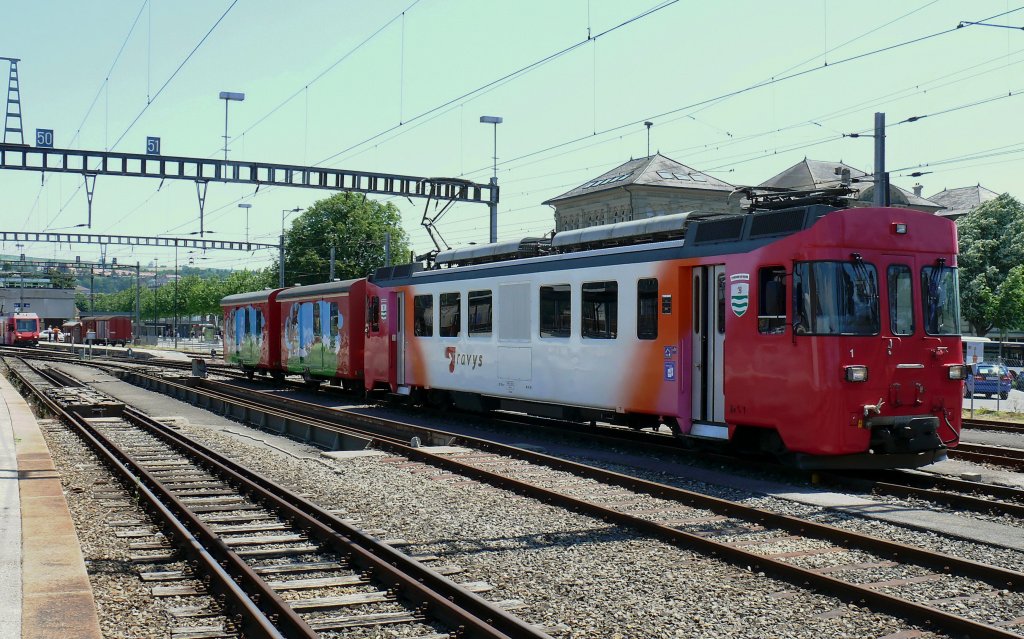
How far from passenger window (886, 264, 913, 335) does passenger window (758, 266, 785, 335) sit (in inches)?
50.6

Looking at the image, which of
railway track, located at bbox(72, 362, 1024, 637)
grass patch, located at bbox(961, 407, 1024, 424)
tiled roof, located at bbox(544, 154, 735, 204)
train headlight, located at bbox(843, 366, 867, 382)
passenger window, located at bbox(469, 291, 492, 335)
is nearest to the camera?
railway track, located at bbox(72, 362, 1024, 637)

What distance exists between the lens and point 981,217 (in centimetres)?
7231

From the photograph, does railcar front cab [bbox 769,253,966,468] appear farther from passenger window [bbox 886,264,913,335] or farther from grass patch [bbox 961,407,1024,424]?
grass patch [bbox 961,407,1024,424]

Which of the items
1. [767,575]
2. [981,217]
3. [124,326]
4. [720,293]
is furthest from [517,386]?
[124,326]

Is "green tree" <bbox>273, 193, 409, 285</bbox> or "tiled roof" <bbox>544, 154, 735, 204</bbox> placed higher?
"tiled roof" <bbox>544, 154, 735, 204</bbox>

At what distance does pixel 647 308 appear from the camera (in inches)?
569

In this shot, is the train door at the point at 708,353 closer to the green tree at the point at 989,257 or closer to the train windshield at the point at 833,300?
the train windshield at the point at 833,300

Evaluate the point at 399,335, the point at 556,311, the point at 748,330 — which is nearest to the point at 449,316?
the point at 399,335

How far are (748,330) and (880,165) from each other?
9.93 meters

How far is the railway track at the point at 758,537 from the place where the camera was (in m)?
7.06

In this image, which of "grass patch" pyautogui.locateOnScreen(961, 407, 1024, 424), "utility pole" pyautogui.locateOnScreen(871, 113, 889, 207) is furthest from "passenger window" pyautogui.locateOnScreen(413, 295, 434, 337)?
"grass patch" pyautogui.locateOnScreen(961, 407, 1024, 424)

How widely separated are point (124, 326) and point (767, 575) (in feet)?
296

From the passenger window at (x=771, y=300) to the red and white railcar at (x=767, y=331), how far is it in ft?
0.06

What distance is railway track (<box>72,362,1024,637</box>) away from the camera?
7.06 m
